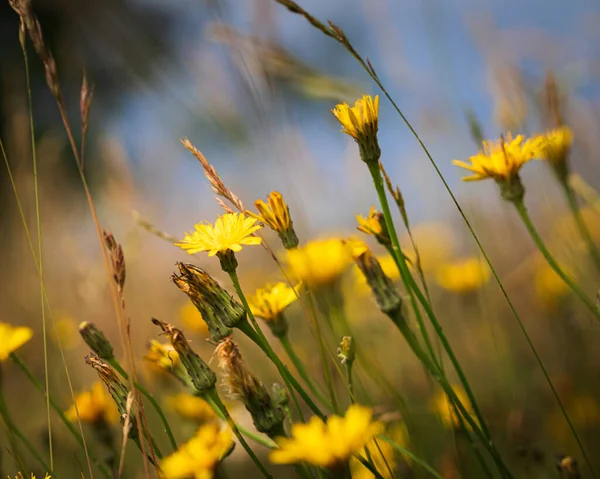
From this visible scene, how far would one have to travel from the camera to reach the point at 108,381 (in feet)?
2.28

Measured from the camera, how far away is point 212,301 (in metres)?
0.68

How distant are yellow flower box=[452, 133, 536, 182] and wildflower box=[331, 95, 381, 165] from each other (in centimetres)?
14

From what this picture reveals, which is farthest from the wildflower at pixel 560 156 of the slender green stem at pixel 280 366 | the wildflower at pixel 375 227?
the slender green stem at pixel 280 366

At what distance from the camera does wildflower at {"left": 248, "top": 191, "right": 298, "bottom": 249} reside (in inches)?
28.6

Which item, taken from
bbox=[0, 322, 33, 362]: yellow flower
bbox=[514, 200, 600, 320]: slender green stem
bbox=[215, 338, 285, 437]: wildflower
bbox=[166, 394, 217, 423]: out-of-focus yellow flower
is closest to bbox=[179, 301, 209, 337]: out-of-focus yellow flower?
bbox=[166, 394, 217, 423]: out-of-focus yellow flower

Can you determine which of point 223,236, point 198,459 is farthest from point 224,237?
point 198,459

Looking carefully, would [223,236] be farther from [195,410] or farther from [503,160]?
[195,410]

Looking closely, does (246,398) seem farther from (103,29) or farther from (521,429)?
(103,29)

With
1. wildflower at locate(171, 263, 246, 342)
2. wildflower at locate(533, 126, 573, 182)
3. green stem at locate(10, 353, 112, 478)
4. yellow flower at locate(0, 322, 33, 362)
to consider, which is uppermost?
wildflower at locate(533, 126, 573, 182)

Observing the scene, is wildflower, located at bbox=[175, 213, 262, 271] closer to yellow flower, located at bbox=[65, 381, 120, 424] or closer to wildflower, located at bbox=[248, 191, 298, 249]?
wildflower, located at bbox=[248, 191, 298, 249]

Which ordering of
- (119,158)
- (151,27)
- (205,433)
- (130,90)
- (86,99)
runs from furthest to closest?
1. (151,27)
2. (130,90)
3. (119,158)
4. (86,99)
5. (205,433)

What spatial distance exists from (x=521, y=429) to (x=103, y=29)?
1.40m

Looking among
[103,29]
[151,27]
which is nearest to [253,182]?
[103,29]

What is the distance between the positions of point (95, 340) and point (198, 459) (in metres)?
0.34
